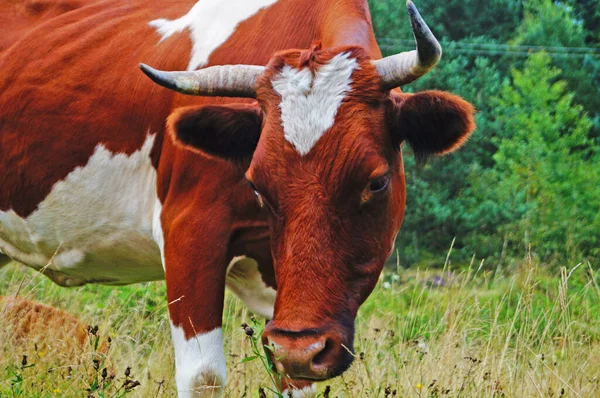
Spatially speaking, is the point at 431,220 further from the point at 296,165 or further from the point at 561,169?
the point at 296,165

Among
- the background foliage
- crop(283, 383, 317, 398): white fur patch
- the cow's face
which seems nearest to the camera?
the cow's face

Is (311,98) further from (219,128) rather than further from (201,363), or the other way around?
(201,363)

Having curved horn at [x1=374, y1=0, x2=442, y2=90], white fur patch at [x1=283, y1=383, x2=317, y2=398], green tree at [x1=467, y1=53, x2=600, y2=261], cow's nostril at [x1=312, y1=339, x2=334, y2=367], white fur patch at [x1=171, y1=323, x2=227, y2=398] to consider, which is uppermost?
curved horn at [x1=374, y1=0, x2=442, y2=90]

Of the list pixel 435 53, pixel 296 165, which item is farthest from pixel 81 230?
pixel 435 53

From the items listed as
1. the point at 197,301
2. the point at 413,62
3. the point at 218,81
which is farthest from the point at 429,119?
the point at 197,301

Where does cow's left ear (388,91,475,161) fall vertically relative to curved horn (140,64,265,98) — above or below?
below

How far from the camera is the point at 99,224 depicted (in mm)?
5285

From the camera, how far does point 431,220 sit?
93.3ft

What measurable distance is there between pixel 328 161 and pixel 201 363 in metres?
1.35

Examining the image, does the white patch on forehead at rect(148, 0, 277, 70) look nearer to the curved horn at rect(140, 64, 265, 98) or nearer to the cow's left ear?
the curved horn at rect(140, 64, 265, 98)

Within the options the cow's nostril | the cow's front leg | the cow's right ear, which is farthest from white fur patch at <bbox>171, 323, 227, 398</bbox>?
the cow's nostril

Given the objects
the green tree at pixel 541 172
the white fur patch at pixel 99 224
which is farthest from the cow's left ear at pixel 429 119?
the green tree at pixel 541 172

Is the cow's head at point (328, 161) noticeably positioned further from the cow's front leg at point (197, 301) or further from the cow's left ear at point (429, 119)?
the cow's front leg at point (197, 301)

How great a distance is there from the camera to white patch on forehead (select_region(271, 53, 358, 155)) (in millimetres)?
3863
